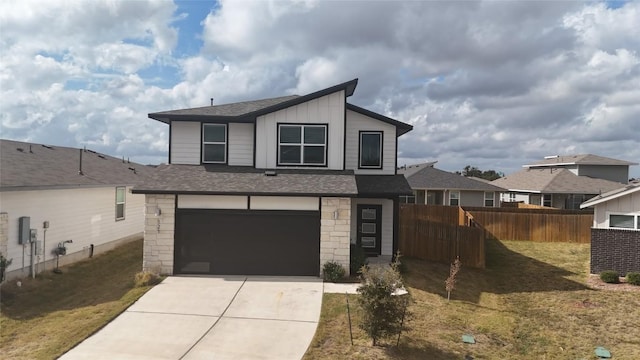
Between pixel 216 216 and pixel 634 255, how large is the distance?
16.3 metres

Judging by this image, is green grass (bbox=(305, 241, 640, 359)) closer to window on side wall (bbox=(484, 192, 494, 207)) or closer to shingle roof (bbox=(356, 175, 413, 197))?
shingle roof (bbox=(356, 175, 413, 197))

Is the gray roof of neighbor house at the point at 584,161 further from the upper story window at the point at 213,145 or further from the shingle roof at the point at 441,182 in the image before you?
the upper story window at the point at 213,145

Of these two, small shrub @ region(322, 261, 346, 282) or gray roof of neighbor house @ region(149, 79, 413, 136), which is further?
gray roof of neighbor house @ region(149, 79, 413, 136)

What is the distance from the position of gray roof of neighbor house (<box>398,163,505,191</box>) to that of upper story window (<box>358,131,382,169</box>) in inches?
590

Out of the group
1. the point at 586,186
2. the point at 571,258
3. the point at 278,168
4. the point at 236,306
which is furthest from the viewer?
the point at 586,186

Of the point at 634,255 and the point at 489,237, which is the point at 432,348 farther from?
the point at 489,237

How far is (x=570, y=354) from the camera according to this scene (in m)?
10.7

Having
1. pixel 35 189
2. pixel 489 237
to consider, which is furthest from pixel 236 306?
pixel 489 237

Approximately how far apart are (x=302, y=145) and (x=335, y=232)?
4149 millimetres

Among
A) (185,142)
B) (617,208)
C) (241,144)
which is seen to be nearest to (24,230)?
(185,142)

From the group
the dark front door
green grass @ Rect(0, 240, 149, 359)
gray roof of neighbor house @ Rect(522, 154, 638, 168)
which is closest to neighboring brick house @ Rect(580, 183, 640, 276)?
the dark front door

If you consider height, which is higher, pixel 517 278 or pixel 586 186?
pixel 586 186

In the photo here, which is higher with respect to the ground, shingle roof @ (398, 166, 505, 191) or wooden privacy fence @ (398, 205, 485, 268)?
shingle roof @ (398, 166, 505, 191)

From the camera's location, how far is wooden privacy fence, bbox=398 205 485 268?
18594 mm
